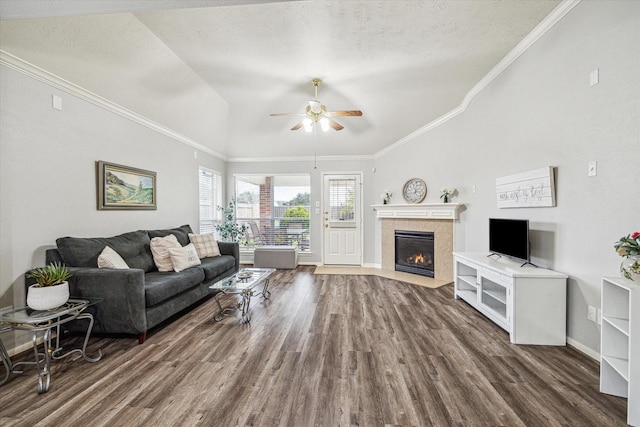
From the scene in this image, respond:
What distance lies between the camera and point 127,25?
249cm

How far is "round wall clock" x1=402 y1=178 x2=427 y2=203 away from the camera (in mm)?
5012

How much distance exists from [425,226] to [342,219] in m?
1.94

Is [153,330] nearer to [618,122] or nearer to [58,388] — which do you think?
[58,388]

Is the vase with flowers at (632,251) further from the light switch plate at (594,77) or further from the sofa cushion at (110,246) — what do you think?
the sofa cushion at (110,246)

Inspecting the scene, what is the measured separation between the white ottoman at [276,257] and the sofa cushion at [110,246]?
8.52 feet

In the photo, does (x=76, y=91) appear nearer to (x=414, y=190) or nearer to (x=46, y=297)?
(x=46, y=297)

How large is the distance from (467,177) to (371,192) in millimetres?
2336

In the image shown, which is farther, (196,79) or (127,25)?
(196,79)

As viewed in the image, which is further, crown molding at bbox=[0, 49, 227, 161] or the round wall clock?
the round wall clock

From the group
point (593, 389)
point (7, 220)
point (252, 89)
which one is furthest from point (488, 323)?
point (7, 220)

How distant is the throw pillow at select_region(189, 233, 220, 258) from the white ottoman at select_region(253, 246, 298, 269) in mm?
1497

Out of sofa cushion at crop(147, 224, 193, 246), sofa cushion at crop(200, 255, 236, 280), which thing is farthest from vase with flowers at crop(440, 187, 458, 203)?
sofa cushion at crop(147, 224, 193, 246)

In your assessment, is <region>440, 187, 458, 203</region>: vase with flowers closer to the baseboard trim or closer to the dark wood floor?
the dark wood floor

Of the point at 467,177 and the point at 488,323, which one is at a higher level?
the point at 467,177
